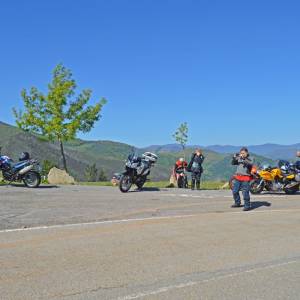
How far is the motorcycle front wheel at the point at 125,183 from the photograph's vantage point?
18.1 meters

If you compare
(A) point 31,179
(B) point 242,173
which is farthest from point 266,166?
(A) point 31,179

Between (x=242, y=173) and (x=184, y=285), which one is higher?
(x=242, y=173)

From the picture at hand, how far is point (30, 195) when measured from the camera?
52.1 feet

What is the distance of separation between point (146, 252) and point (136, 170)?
10.9 meters

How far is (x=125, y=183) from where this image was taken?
18.2 metres

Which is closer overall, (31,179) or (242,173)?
(242,173)

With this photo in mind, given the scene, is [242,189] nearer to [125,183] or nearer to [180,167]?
[125,183]

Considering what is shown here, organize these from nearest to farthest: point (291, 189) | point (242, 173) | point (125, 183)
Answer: point (242, 173)
point (125, 183)
point (291, 189)

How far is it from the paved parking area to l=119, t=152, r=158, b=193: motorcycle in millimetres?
4617

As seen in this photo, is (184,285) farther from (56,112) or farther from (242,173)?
(56,112)

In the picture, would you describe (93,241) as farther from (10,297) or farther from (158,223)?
(10,297)

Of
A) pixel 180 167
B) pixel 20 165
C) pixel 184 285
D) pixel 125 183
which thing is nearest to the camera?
pixel 184 285

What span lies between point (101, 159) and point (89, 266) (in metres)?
104

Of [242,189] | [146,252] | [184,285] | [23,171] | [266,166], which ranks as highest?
[266,166]
